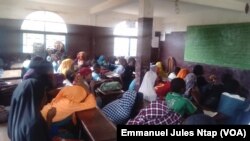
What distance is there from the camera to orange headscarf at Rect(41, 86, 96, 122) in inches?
101

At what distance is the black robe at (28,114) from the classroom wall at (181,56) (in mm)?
5937

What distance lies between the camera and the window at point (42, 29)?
754cm

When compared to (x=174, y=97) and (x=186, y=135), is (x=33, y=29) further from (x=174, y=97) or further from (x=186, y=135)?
(x=186, y=135)

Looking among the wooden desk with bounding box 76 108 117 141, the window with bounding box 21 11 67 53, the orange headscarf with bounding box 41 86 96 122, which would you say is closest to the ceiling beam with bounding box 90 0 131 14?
the window with bounding box 21 11 67 53

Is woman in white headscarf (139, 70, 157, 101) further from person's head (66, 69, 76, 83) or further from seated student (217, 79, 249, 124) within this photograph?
person's head (66, 69, 76, 83)

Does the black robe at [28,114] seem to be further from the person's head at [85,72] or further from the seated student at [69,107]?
the person's head at [85,72]

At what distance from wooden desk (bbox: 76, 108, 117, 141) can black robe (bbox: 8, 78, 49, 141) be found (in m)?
0.42

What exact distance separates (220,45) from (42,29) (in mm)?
6052

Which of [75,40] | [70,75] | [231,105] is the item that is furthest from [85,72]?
[75,40]

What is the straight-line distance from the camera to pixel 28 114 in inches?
81.7

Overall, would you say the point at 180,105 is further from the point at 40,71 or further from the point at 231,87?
the point at 231,87

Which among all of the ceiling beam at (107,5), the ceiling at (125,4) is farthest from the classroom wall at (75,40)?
the ceiling beam at (107,5)

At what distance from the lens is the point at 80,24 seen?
8414 mm

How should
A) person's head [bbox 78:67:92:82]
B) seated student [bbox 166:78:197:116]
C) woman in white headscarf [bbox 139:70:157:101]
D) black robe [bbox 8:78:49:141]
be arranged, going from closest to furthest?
black robe [bbox 8:78:49:141], seated student [bbox 166:78:197:116], person's head [bbox 78:67:92:82], woman in white headscarf [bbox 139:70:157:101]
